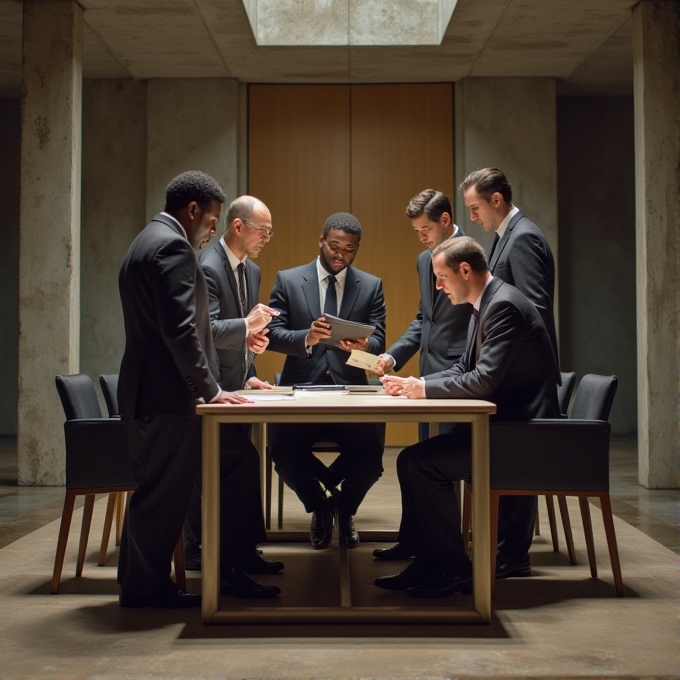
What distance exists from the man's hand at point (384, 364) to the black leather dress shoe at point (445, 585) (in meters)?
0.94

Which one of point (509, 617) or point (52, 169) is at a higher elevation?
point (52, 169)

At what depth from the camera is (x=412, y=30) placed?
777 cm

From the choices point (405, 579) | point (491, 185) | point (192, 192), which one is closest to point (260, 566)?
point (405, 579)

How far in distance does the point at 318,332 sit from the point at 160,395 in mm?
1145

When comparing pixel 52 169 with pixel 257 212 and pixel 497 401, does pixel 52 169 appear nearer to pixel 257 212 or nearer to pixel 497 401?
pixel 257 212

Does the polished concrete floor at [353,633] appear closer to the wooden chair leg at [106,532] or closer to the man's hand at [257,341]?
the wooden chair leg at [106,532]

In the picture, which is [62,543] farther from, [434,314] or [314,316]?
[434,314]

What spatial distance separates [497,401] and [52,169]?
4.28 meters

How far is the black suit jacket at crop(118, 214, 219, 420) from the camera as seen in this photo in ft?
10.4

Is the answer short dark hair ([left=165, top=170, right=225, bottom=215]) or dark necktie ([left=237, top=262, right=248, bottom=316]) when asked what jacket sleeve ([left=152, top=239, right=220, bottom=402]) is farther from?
dark necktie ([left=237, top=262, right=248, bottom=316])

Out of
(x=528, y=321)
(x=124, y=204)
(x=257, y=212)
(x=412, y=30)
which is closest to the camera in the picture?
(x=528, y=321)

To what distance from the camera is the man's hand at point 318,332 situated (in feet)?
13.6

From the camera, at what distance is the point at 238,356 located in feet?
13.8

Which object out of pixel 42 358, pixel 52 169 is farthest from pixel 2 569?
pixel 52 169
